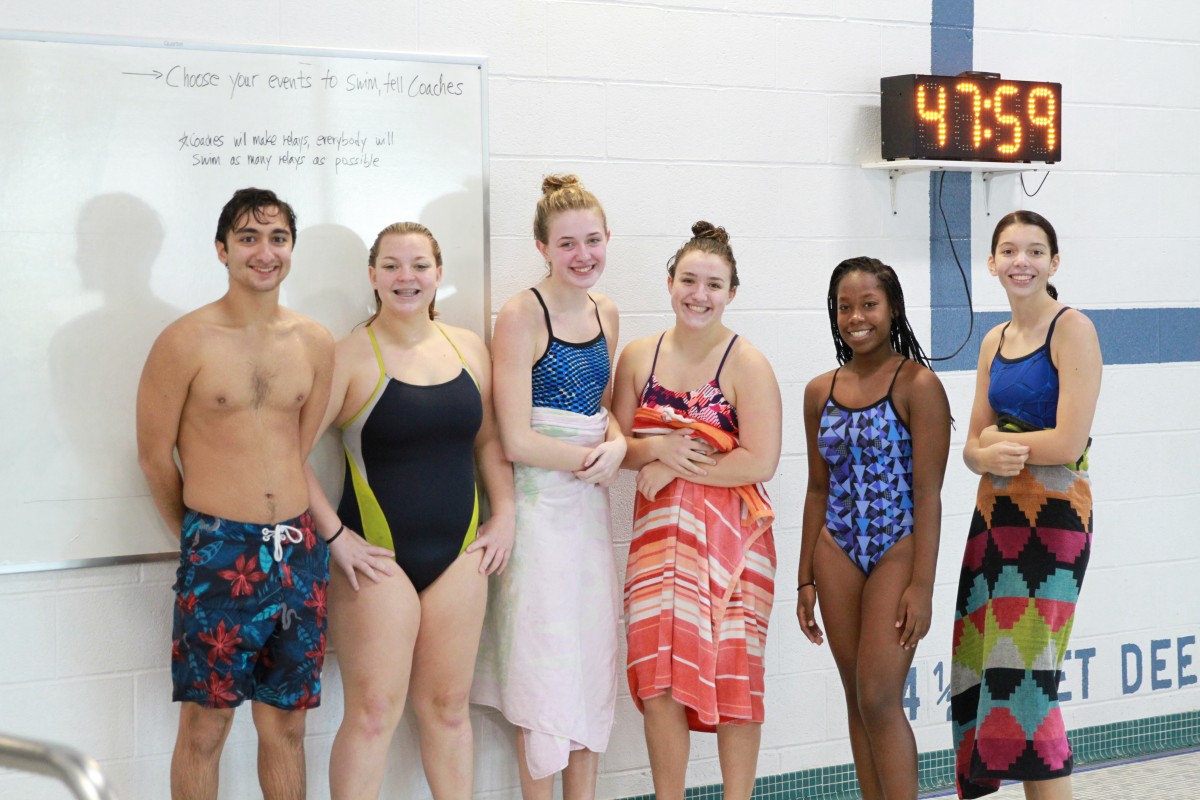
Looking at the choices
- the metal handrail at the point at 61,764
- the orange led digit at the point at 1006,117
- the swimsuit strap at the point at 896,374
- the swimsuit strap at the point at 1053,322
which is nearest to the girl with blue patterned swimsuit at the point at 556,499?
the swimsuit strap at the point at 896,374

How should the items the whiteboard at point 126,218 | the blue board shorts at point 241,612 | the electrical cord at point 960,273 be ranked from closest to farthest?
the blue board shorts at point 241,612
the whiteboard at point 126,218
the electrical cord at point 960,273

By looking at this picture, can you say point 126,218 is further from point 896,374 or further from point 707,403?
point 896,374

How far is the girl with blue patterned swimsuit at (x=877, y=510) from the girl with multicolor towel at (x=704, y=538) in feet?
0.55

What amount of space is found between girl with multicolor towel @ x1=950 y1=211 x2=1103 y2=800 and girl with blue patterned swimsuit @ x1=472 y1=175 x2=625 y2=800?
3.02ft

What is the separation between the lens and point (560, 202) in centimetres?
294

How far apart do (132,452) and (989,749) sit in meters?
2.18

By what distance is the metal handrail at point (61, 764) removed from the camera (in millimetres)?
1155

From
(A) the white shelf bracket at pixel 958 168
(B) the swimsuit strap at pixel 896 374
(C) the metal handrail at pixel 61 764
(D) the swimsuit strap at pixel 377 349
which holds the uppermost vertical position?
(A) the white shelf bracket at pixel 958 168

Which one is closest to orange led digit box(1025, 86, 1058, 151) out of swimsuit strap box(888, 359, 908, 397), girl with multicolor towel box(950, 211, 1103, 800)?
girl with multicolor towel box(950, 211, 1103, 800)

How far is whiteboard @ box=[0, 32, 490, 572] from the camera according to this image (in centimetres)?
277

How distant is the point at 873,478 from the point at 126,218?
189cm

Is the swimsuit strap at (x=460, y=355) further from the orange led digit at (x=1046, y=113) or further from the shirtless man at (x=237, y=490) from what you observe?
the orange led digit at (x=1046, y=113)

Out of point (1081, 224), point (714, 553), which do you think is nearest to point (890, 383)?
point (714, 553)

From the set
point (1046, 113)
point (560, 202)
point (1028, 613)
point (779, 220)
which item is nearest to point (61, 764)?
point (560, 202)
